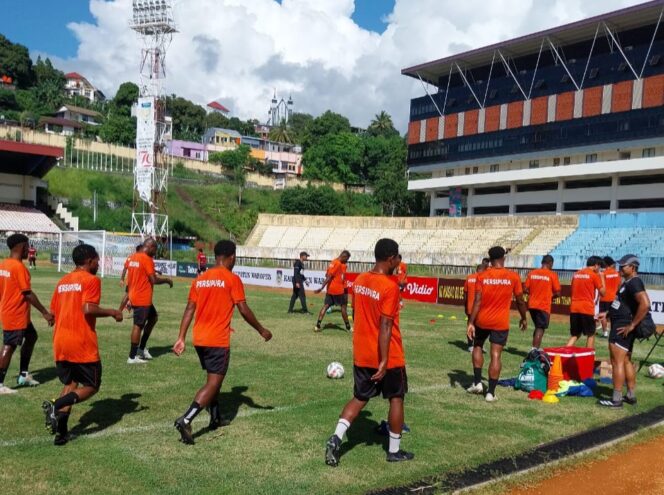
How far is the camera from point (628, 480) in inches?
242

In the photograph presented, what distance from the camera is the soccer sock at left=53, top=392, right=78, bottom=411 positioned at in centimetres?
624

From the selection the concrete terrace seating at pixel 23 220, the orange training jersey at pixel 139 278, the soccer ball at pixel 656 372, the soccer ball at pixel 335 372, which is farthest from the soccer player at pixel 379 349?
the concrete terrace seating at pixel 23 220

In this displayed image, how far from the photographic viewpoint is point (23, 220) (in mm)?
54531

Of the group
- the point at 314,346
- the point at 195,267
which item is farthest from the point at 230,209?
the point at 314,346

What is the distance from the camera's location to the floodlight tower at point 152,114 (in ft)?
175

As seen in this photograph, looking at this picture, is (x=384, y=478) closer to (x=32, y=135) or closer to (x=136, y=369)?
(x=136, y=369)

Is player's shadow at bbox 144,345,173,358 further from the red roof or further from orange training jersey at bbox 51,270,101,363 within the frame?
the red roof

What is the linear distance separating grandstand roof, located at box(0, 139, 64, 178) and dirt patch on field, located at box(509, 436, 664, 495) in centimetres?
5728

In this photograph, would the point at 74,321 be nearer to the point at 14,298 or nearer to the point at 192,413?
the point at 192,413

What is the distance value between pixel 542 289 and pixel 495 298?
4.01 meters

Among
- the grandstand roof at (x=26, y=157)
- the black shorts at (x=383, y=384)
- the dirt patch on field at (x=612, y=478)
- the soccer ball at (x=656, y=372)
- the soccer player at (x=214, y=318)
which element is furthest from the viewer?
the grandstand roof at (x=26, y=157)

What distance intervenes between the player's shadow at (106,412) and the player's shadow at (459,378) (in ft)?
16.4

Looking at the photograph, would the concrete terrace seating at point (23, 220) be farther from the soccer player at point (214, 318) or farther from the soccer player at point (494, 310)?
the soccer player at point (214, 318)

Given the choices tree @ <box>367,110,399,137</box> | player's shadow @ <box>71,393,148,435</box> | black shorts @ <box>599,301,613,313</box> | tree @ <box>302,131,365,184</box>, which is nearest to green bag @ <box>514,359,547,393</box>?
black shorts @ <box>599,301,613,313</box>
